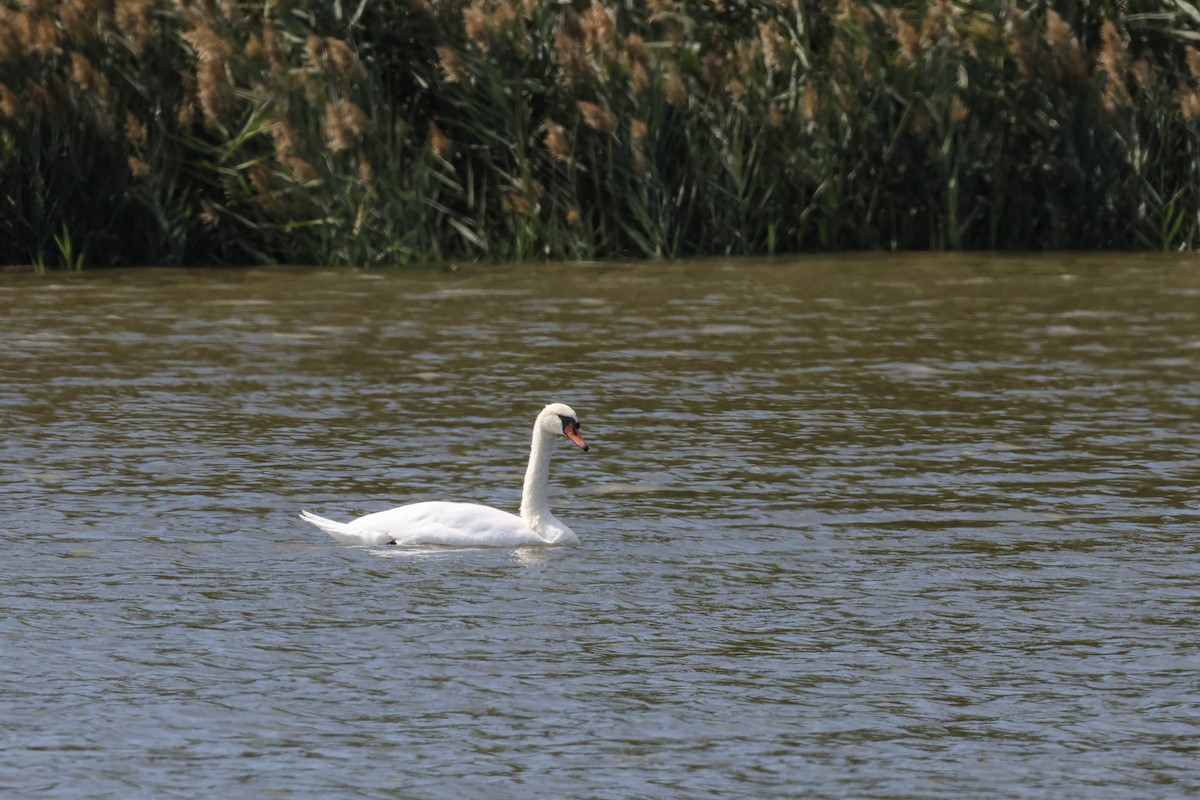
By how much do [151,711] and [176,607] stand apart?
127 cm

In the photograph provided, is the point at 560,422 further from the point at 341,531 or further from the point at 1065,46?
the point at 1065,46

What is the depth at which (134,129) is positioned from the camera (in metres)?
18.5

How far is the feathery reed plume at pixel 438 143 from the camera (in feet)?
61.1

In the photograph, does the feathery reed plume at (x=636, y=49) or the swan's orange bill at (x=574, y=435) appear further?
the feathery reed plume at (x=636, y=49)

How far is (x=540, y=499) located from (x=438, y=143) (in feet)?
33.0

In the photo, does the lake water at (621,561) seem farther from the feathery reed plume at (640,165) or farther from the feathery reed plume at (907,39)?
the feathery reed plume at (907,39)

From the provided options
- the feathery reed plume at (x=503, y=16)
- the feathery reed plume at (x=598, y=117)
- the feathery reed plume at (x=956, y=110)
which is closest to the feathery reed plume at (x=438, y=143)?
the feathery reed plume at (x=503, y=16)

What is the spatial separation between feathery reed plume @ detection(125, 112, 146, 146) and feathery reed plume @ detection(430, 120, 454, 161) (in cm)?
236

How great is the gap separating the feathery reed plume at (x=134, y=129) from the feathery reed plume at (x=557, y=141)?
10.9 ft

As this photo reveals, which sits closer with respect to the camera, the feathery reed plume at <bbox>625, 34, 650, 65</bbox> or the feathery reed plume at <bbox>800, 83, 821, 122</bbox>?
the feathery reed plume at <bbox>625, 34, 650, 65</bbox>

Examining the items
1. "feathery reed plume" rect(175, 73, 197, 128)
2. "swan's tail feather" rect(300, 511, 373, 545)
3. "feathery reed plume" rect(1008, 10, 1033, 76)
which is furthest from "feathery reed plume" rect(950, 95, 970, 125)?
"swan's tail feather" rect(300, 511, 373, 545)

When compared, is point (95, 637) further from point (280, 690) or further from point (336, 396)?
point (336, 396)

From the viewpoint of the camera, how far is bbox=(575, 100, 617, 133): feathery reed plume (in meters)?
18.1

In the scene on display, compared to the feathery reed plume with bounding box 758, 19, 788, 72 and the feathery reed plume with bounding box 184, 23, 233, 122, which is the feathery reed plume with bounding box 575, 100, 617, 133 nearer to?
the feathery reed plume with bounding box 758, 19, 788, 72
